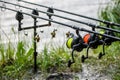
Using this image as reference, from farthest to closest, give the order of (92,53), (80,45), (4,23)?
(4,23) < (92,53) < (80,45)

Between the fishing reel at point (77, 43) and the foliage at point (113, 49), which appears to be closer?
the fishing reel at point (77, 43)

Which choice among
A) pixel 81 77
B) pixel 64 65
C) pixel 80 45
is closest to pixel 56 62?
pixel 64 65

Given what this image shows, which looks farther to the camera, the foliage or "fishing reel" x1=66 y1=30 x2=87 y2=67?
the foliage

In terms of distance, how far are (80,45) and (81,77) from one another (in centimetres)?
52

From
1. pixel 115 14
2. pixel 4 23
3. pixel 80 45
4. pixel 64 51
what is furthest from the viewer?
pixel 4 23

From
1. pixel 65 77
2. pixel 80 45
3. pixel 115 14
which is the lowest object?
pixel 65 77

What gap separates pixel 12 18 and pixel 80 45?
11.6ft

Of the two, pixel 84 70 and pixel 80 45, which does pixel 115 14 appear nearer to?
pixel 84 70

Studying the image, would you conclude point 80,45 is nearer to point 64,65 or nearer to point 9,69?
point 64,65

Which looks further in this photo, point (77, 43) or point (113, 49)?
point (113, 49)

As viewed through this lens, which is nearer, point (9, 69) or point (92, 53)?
point (9, 69)

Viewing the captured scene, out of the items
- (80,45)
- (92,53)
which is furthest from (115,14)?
(80,45)

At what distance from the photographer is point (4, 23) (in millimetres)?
6461

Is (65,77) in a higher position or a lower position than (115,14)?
lower
